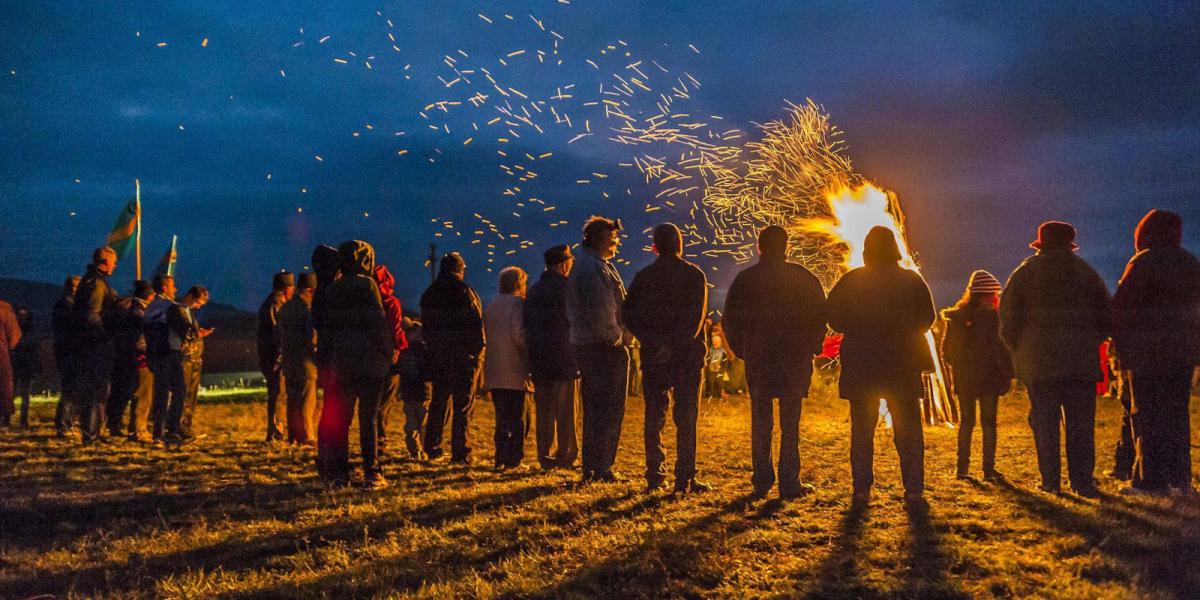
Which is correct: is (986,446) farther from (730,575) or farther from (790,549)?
(730,575)

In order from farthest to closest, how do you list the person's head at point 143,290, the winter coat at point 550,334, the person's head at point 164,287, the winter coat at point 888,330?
the person's head at point 143,290, the person's head at point 164,287, the winter coat at point 550,334, the winter coat at point 888,330

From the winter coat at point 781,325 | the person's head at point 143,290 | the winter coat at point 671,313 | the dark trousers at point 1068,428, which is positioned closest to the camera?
the winter coat at point 781,325

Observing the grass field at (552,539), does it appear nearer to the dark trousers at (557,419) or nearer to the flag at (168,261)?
the dark trousers at (557,419)

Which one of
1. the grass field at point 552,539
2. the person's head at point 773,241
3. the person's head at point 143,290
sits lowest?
the grass field at point 552,539

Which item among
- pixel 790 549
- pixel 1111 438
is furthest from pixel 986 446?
pixel 1111 438

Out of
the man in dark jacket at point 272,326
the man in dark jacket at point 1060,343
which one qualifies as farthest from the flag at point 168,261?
the man in dark jacket at point 1060,343

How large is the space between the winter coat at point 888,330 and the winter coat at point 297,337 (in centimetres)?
590

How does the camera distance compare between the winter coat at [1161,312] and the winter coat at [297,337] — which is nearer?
the winter coat at [1161,312]

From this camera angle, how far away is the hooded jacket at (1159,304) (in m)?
7.15

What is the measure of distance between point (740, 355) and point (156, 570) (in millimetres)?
4274

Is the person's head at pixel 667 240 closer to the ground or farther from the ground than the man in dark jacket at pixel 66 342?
farther from the ground

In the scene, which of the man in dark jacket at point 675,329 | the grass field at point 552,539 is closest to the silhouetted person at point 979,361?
the grass field at point 552,539

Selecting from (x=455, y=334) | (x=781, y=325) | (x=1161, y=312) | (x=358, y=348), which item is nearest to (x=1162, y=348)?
(x=1161, y=312)

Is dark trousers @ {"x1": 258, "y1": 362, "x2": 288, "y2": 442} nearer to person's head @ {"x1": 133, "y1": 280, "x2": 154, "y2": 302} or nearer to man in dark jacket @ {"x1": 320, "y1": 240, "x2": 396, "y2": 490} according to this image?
person's head @ {"x1": 133, "y1": 280, "x2": 154, "y2": 302}
